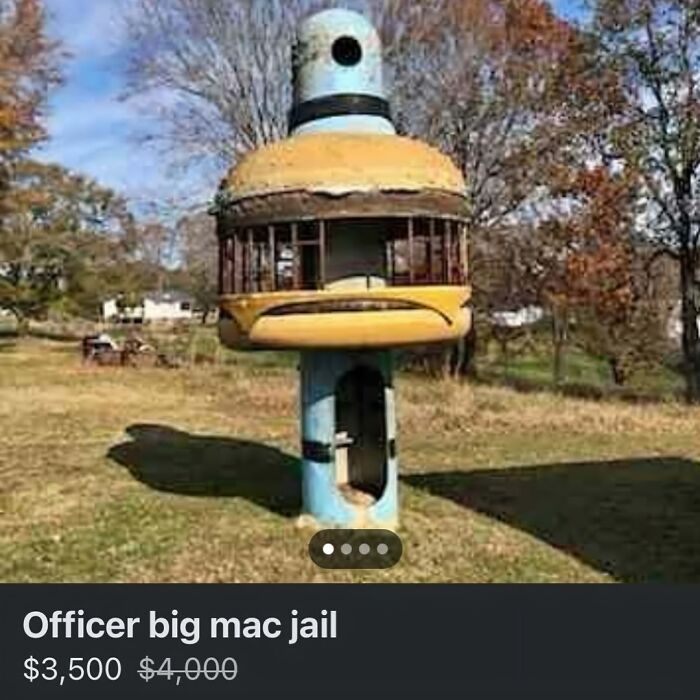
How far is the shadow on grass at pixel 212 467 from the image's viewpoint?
994 centimetres

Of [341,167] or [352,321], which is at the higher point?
[341,167]

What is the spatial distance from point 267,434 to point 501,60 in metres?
16.6

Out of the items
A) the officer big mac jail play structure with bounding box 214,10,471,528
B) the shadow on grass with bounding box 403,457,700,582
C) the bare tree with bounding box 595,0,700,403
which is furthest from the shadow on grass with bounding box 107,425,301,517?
the bare tree with bounding box 595,0,700,403

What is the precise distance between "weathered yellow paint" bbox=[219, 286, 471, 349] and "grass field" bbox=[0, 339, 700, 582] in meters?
1.57

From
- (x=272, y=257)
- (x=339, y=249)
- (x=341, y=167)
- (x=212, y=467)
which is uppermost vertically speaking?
(x=341, y=167)

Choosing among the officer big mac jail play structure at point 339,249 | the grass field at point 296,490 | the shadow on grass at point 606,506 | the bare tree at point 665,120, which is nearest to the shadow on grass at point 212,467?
the grass field at point 296,490

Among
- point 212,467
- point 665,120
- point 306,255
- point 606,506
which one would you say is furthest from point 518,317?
point 306,255

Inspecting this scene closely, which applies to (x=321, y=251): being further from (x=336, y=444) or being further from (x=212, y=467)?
(x=212, y=467)

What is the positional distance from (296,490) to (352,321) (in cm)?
313

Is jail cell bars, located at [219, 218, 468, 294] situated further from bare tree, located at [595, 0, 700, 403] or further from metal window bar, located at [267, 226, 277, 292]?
bare tree, located at [595, 0, 700, 403]

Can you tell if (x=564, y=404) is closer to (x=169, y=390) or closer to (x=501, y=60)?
(x=169, y=390)

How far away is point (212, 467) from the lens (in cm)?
1148

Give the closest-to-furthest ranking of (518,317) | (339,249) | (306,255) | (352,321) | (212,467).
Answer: (352,321), (306,255), (339,249), (212,467), (518,317)

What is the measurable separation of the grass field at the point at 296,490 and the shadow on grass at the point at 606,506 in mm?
27
